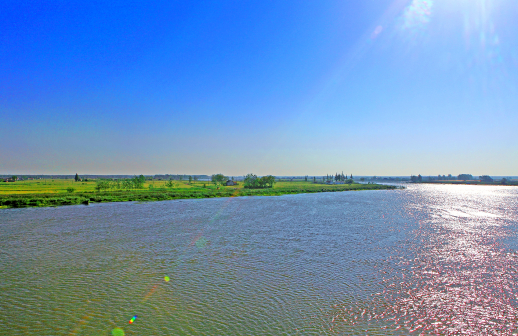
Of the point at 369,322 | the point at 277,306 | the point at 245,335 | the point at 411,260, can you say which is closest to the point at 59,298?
the point at 245,335

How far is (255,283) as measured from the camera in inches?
464

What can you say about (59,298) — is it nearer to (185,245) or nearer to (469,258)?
(185,245)

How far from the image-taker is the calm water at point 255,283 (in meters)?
8.35

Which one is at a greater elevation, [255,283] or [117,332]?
[117,332]

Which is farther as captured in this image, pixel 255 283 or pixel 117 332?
pixel 255 283

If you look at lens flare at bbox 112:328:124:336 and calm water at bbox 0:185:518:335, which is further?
calm water at bbox 0:185:518:335

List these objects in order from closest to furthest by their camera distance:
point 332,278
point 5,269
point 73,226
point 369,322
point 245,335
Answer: point 245,335
point 369,322
point 332,278
point 5,269
point 73,226

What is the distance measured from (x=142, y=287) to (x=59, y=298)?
271cm

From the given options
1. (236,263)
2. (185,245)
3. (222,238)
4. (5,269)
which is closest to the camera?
(5,269)

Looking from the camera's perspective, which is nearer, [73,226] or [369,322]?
[369,322]

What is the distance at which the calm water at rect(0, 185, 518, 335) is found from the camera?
8.35 m

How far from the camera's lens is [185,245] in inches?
738

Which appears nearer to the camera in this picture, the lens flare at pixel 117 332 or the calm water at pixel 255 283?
the lens flare at pixel 117 332

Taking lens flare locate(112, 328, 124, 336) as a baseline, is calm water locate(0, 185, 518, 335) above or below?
below
